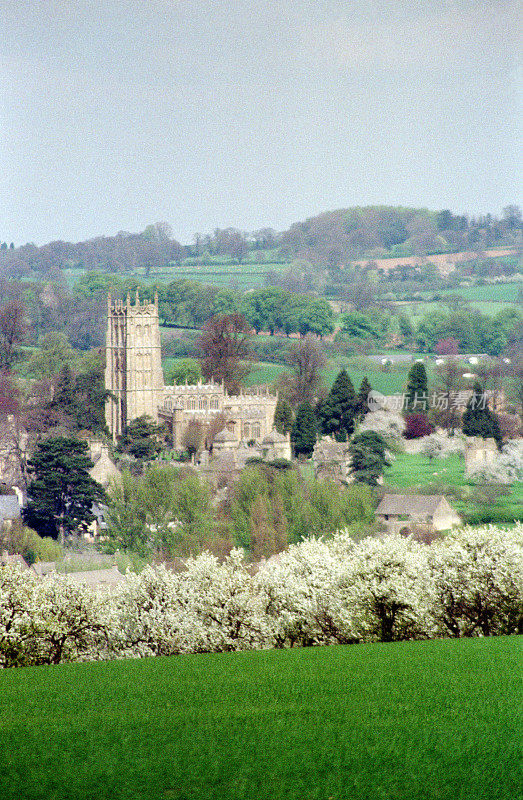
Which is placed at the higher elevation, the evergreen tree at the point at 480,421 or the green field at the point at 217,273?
the green field at the point at 217,273

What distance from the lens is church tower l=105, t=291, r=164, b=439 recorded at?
2709cm

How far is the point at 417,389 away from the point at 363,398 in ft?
5.92

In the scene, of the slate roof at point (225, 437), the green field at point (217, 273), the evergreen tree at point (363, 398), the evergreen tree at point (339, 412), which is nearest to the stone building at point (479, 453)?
the evergreen tree at point (363, 398)

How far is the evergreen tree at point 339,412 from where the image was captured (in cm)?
2545

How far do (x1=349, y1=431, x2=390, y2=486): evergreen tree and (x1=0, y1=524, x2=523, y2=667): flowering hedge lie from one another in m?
12.8

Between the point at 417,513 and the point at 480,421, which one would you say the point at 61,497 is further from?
the point at 480,421

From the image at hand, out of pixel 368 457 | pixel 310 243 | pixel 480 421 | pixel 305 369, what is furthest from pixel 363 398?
pixel 310 243

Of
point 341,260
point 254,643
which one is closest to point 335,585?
point 254,643

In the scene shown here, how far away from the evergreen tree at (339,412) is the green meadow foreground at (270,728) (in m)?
17.4

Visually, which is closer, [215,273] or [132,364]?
[132,364]

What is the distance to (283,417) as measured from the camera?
26.1 m

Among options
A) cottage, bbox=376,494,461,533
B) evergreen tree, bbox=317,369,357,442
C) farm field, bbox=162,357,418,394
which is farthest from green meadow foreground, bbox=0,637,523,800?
farm field, bbox=162,357,418,394

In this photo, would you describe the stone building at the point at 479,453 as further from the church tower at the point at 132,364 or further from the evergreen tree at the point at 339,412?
the church tower at the point at 132,364

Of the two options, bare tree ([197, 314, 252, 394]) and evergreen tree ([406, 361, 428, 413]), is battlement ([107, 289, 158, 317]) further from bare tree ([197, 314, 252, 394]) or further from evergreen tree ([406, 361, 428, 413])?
evergreen tree ([406, 361, 428, 413])
